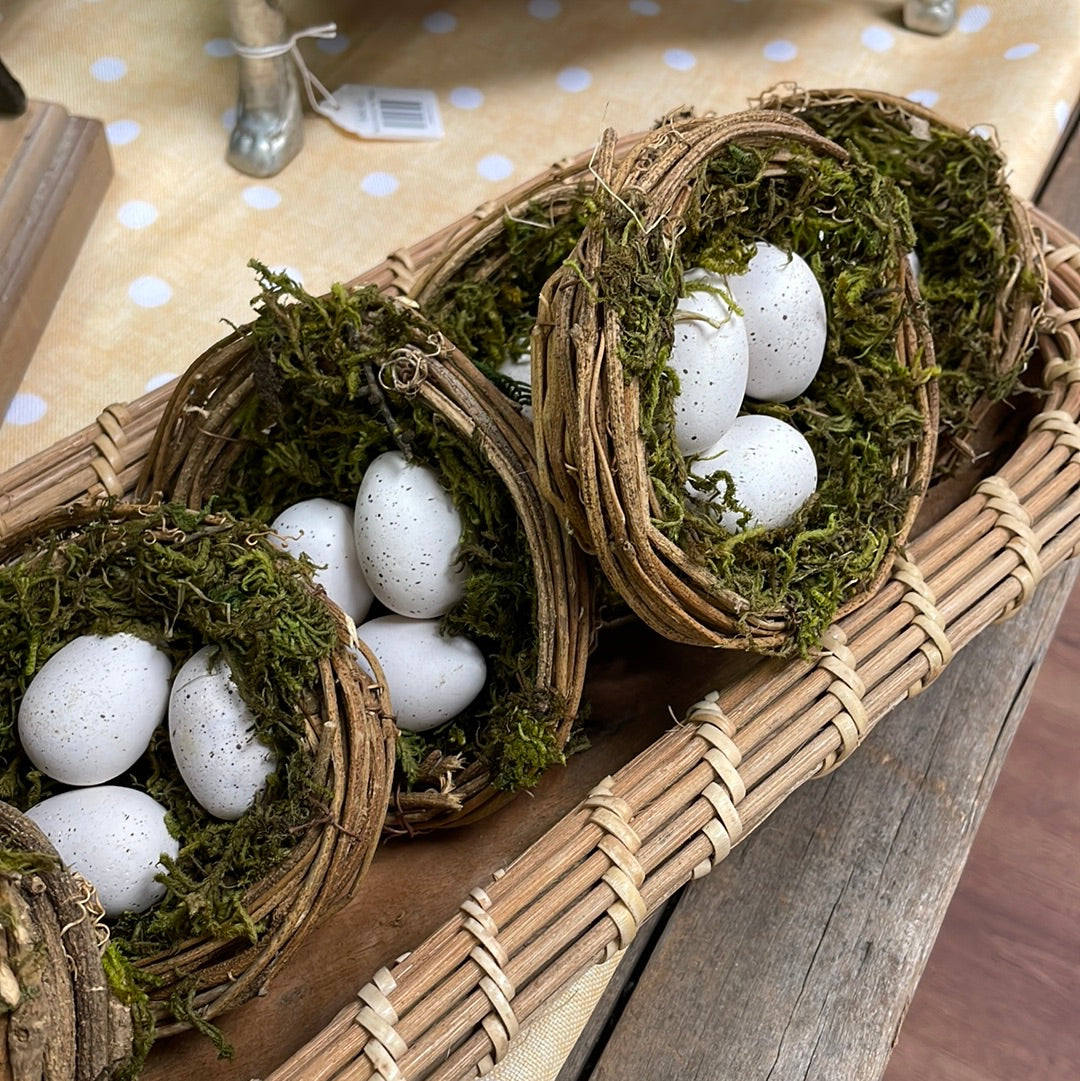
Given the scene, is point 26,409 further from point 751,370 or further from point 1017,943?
point 1017,943

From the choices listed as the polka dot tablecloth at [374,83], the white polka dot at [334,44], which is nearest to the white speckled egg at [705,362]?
the polka dot tablecloth at [374,83]

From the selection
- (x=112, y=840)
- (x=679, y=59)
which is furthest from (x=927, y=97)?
(x=112, y=840)

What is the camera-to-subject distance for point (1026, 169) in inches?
46.6

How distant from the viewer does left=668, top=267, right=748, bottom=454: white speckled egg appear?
2.13 ft

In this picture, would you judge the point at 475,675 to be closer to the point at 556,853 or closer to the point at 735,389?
the point at 556,853

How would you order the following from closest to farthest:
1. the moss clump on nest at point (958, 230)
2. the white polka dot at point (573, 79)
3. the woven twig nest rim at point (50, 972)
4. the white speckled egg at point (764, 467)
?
the woven twig nest rim at point (50, 972) < the white speckled egg at point (764, 467) < the moss clump on nest at point (958, 230) < the white polka dot at point (573, 79)

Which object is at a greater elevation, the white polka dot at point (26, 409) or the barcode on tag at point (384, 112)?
the barcode on tag at point (384, 112)

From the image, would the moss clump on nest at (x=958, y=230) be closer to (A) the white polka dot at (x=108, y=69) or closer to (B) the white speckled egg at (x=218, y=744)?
(B) the white speckled egg at (x=218, y=744)

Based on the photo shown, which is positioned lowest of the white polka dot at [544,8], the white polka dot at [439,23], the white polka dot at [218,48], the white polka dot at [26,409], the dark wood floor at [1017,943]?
the dark wood floor at [1017,943]

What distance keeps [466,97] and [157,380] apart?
0.52 metres

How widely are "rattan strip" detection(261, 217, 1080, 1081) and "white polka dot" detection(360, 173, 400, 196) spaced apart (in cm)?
72

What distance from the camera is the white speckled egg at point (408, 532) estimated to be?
26.3 inches

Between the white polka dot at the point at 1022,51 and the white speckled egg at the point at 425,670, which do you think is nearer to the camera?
the white speckled egg at the point at 425,670

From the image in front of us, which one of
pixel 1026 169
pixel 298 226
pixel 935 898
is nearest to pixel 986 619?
pixel 935 898
